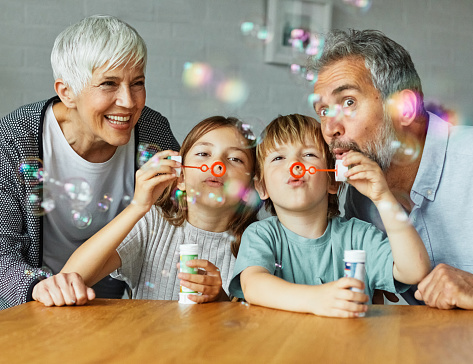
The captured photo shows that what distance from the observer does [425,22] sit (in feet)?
10.7

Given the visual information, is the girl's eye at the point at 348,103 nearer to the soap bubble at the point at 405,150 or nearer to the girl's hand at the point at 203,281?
the soap bubble at the point at 405,150

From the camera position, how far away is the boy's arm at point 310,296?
3.12 feet

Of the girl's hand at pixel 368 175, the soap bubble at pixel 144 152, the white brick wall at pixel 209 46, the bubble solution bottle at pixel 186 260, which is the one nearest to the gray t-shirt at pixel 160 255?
the soap bubble at pixel 144 152

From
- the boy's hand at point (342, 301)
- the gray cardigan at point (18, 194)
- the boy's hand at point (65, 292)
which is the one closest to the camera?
the boy's hand at point (342, 301)

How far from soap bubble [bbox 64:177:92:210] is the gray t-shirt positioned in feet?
0.69

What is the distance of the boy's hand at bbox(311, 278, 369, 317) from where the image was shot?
95 cm

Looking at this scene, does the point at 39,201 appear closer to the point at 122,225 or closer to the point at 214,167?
the point at 122,225

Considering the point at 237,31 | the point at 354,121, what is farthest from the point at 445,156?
the point at 237,31

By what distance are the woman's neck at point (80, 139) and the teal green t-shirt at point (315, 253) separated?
57 centimetres

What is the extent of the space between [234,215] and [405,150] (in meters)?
0.46

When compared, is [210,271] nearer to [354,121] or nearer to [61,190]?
[354,121]

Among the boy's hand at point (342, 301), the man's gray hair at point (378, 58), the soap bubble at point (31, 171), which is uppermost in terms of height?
the man's gray hair at point (378, 58)

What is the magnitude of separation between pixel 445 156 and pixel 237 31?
1.81m

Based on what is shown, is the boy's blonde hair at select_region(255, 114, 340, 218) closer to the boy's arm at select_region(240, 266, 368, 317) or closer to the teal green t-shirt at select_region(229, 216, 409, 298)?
the teal green t-shirt at select_region(229, 216, 409, 298)
